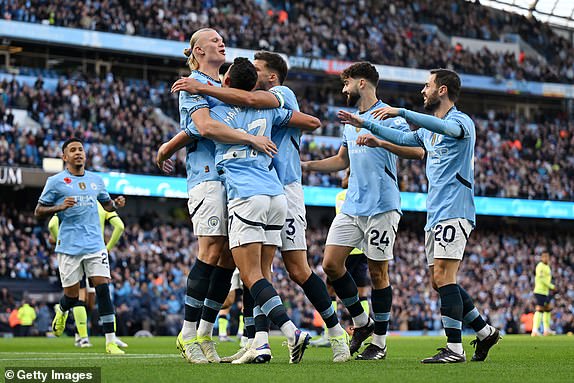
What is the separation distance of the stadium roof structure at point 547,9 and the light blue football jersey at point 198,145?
163ft

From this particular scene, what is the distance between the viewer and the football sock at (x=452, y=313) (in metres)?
8.75

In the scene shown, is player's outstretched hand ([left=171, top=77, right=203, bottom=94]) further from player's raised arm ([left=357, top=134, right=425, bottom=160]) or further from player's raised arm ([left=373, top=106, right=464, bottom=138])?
player's raised arm ([left=357, top=134, right=425, bottom=160])

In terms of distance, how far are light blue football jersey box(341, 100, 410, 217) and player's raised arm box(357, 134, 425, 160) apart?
279mm

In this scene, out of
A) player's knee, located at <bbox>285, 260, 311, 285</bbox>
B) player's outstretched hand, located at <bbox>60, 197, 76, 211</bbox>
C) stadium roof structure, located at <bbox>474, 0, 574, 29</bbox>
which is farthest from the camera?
stadium roof structure, located at <bbox>474, 0, 574, 29</bbox>

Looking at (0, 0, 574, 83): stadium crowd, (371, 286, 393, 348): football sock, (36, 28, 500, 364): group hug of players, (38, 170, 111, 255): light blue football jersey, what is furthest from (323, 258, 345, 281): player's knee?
(0, 0, 574, 83): stadium crowd

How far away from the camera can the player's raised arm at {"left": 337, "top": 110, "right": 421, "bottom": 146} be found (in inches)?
340

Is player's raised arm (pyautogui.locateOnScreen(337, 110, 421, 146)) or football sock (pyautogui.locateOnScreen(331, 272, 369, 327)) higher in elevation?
player's raised arm (pyautogui.locateOnScreen(337, 110, 421, 146))

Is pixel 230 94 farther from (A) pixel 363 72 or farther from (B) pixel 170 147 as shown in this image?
(A) pixel 363 72

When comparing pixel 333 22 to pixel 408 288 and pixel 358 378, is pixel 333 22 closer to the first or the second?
pixel 408 288

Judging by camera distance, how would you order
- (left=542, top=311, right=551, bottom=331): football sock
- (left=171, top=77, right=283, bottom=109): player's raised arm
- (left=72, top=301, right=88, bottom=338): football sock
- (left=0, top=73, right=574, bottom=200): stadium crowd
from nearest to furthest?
(left=171, top=77, right=283, bottom=109): player's raised arm, (left=72, top=301, right=88, bottom=338): football sock, (left=542, top=311, right=551, bottom=331): football sock, (left=0, top=73, right=574, bottom=200): stadium crowd

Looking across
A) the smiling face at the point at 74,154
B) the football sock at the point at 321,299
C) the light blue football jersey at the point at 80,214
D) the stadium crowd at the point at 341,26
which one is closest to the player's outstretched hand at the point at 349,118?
the football sock at the point at 321,299

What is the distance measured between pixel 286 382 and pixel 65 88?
3112 cm

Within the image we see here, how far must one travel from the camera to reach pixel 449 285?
29.2 ft

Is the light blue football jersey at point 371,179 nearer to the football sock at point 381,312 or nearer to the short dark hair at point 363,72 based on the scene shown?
the short dark hair at point 363,72
